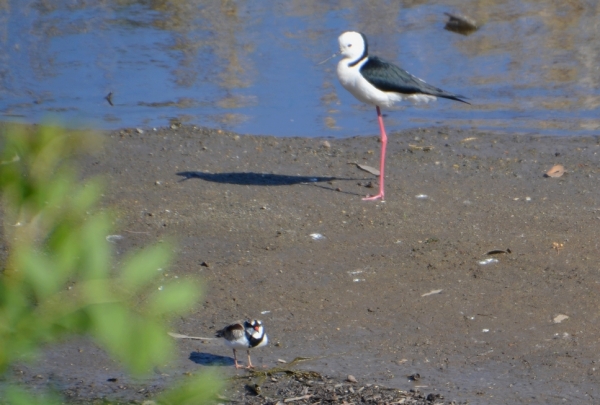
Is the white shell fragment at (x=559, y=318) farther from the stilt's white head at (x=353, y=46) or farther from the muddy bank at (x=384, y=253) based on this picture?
the stilt's white head at (x=353, y=46)

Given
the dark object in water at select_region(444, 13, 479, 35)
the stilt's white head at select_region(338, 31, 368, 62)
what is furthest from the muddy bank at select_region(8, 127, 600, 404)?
the dark object in water at select_region(444, 13, 479, 35)

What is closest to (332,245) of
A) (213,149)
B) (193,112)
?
(213,149)

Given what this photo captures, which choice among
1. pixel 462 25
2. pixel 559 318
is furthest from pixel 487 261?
pixel 462 25

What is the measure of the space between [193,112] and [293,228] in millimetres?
4058

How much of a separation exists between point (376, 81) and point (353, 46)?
0.48m

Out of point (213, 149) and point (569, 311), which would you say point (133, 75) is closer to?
point (213, 149)

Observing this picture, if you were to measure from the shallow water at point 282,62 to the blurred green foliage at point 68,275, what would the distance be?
802 centimetres

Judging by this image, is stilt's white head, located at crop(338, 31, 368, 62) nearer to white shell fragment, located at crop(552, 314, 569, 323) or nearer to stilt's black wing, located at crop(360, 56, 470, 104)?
stilt's black wing, located at crop(360, 56, 470, 104)

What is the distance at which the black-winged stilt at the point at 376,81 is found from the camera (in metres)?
7.76

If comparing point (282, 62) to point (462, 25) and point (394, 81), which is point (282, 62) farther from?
point (394, 81)

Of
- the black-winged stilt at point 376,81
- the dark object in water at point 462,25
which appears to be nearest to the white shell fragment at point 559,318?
the black-winged stilt at point 376,81

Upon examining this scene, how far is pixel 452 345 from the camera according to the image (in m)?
4.82

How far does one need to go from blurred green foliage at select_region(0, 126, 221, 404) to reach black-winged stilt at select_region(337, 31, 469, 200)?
6714 mm

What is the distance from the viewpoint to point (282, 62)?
12.2 meters
